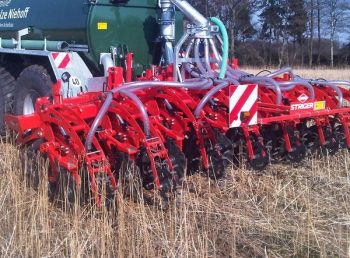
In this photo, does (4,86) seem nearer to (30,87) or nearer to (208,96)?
(30,87)

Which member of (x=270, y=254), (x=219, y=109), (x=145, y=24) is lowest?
(x=270, y=254)

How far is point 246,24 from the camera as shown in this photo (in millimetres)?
43250

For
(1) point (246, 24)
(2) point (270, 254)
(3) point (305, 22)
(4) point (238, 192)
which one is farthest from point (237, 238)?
(3) point (305, 22)

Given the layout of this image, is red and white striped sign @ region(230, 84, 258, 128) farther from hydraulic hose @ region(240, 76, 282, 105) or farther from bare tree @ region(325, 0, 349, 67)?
bare tree @ region(325, 0, 349, 67)

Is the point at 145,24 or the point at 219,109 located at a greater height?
the point at 145,24

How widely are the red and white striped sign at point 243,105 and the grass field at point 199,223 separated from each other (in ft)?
2.20

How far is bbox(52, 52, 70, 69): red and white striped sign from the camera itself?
19.4 ft

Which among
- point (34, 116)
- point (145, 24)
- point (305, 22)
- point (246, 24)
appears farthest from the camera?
point (305, 22)

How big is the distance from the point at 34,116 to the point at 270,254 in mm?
2428

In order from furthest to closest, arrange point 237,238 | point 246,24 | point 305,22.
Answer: point 305,22
point 246,24
point 237,238

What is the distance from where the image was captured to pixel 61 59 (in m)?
5.93

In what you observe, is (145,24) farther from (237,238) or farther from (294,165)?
(237,238)

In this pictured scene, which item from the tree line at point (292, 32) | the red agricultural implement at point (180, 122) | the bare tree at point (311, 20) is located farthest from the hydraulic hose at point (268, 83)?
the bare tree at point (311, 20)

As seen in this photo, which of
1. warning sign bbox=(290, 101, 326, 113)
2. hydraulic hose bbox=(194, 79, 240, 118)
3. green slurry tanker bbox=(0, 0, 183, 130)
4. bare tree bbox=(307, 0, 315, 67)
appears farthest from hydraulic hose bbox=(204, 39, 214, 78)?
bare tree bbox=(307, 0, 315, 67)
